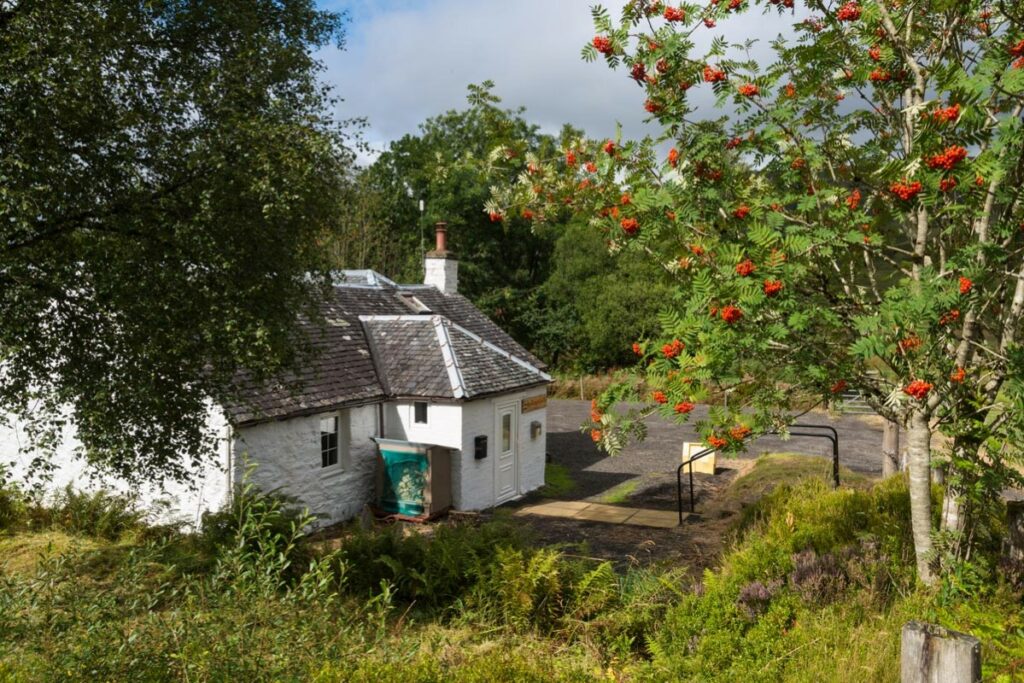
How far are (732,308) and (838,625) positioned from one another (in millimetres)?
3053

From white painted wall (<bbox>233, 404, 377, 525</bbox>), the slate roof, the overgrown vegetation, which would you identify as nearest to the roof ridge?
the slate roof

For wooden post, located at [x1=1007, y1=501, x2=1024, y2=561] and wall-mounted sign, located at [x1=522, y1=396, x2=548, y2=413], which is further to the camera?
wall-mounted sign, located at [x1=522, y1=396, x2=548, y2=413]

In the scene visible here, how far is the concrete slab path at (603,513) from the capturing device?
52.1 ft

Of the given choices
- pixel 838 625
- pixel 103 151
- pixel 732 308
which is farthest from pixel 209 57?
pixel 838 625

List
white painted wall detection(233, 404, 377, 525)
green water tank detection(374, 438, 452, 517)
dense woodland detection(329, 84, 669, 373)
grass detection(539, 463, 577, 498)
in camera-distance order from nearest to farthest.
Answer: white painted wall detection(233, 404, 377, 525), green water tank detection(374, 438, 452, 517), grass detection(539, 463, 577, 498), dense woodland detection(329, 84, 669, 373)

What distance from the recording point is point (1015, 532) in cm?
727

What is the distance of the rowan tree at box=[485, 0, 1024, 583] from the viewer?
5.66 m

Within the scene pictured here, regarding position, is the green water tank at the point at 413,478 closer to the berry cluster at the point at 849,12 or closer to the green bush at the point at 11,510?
the green bush at the point at 11,510

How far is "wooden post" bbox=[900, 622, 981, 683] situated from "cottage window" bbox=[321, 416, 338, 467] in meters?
14.2

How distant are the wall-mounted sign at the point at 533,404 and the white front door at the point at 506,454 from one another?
455 millimetres

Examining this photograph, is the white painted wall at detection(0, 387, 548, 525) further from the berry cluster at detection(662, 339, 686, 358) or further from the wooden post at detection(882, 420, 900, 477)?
the berry cluster at detection(662, 339, 686, 358)

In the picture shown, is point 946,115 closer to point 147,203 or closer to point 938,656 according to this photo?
point 938,656

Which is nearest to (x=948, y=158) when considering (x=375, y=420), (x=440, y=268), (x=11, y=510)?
(x=375, y=420)

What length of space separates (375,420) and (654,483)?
7964 mm
